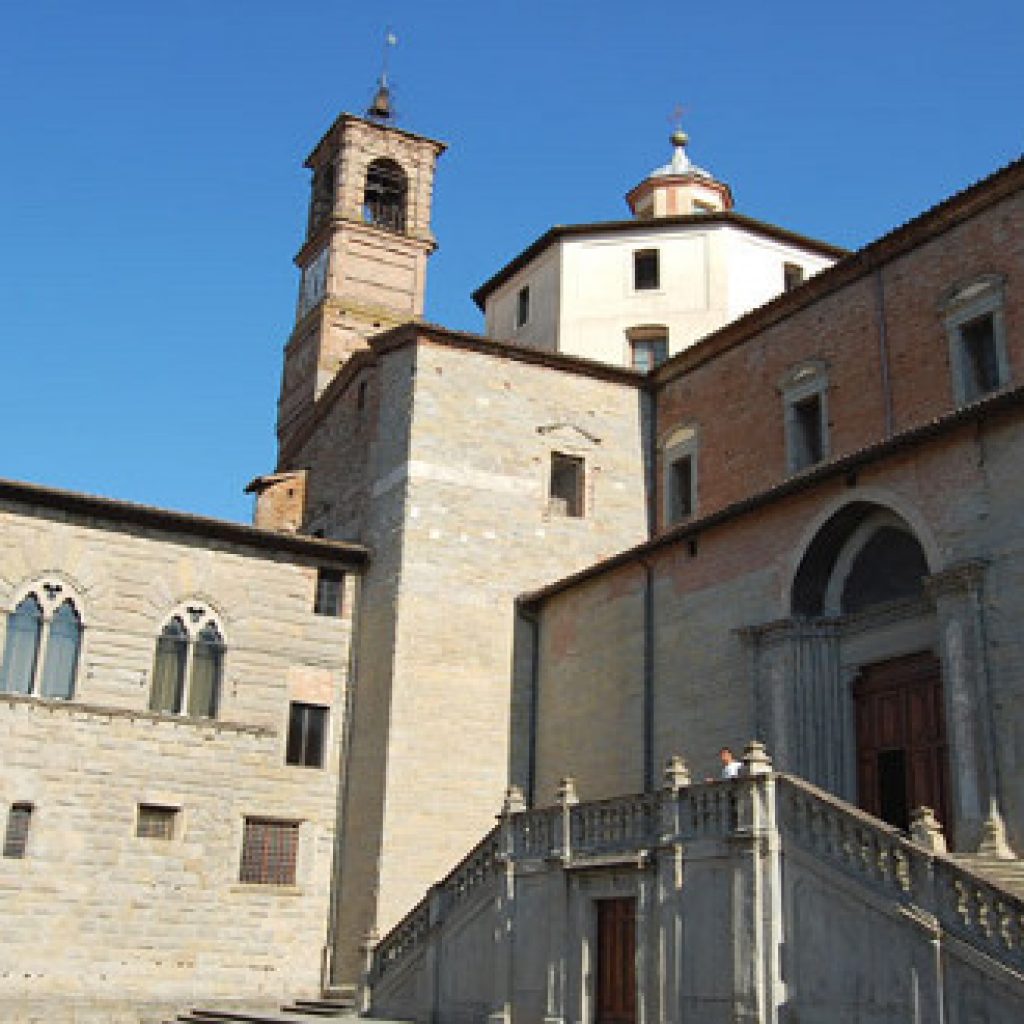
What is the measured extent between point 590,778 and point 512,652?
3072 mm

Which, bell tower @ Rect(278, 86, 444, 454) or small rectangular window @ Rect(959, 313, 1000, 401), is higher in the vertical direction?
bell tower @ Rect(278, 86, 444, 454)

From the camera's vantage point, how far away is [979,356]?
19219mm

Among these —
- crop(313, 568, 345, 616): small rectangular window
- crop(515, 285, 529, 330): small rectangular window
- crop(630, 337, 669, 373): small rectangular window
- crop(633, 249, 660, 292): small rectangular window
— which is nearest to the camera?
crop(313, 568, 345, 616): small rectangular window

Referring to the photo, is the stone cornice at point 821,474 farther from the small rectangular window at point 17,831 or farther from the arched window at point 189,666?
the small rectangular window at point 17,831

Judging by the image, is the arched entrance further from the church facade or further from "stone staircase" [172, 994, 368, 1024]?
"stone staircase" [172, 994, 368, 1024]

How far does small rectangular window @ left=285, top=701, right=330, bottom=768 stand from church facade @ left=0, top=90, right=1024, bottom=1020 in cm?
6

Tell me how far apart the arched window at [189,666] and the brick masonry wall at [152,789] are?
22cm

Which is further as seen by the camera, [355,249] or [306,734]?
[355,249]

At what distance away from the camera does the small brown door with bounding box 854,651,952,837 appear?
50.4ft

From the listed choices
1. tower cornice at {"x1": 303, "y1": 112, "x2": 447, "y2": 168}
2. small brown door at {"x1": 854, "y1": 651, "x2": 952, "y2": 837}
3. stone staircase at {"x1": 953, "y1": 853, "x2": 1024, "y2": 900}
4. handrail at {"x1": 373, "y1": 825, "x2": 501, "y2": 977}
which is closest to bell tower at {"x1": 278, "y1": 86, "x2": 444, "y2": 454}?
tower cornice at {"x1": 303, "y1": 112, "x2": 447, "y2": 168}

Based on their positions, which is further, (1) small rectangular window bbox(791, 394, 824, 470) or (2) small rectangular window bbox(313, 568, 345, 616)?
(2) small rectangular window bbox(313, 568, 345, 616)

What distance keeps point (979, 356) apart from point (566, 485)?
27.2ft

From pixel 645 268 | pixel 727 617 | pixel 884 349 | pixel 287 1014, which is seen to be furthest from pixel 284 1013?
pixel 645 268

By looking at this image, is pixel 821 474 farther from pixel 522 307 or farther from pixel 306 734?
pixel 522 307
